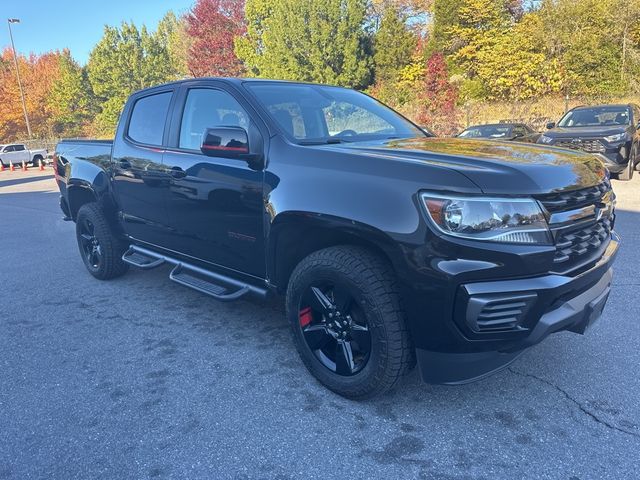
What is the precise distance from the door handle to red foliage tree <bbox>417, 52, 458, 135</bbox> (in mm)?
21843

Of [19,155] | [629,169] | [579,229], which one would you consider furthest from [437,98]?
[579,229]

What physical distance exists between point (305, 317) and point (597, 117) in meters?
11.6

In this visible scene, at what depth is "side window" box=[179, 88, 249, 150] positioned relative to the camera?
3.34 m

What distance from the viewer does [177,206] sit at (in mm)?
3664

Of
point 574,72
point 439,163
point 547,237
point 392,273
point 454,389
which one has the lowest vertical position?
point 454,389

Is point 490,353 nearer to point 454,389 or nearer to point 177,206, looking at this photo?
point 454,389

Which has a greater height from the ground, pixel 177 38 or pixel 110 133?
pixel 177 38

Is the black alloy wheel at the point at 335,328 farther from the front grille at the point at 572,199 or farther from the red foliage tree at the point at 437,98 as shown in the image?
the red foliage tree at the point at 437,98

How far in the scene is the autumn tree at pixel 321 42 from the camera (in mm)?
30641

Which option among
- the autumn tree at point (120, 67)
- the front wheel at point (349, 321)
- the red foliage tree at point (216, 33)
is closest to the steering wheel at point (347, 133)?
the front wheel at point (349, 321)

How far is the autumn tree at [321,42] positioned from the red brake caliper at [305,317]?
29022mm

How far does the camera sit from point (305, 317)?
2900 millimetres

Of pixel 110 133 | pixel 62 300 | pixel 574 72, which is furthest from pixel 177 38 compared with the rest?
pixel 62 300

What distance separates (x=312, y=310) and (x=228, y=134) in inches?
46.2
